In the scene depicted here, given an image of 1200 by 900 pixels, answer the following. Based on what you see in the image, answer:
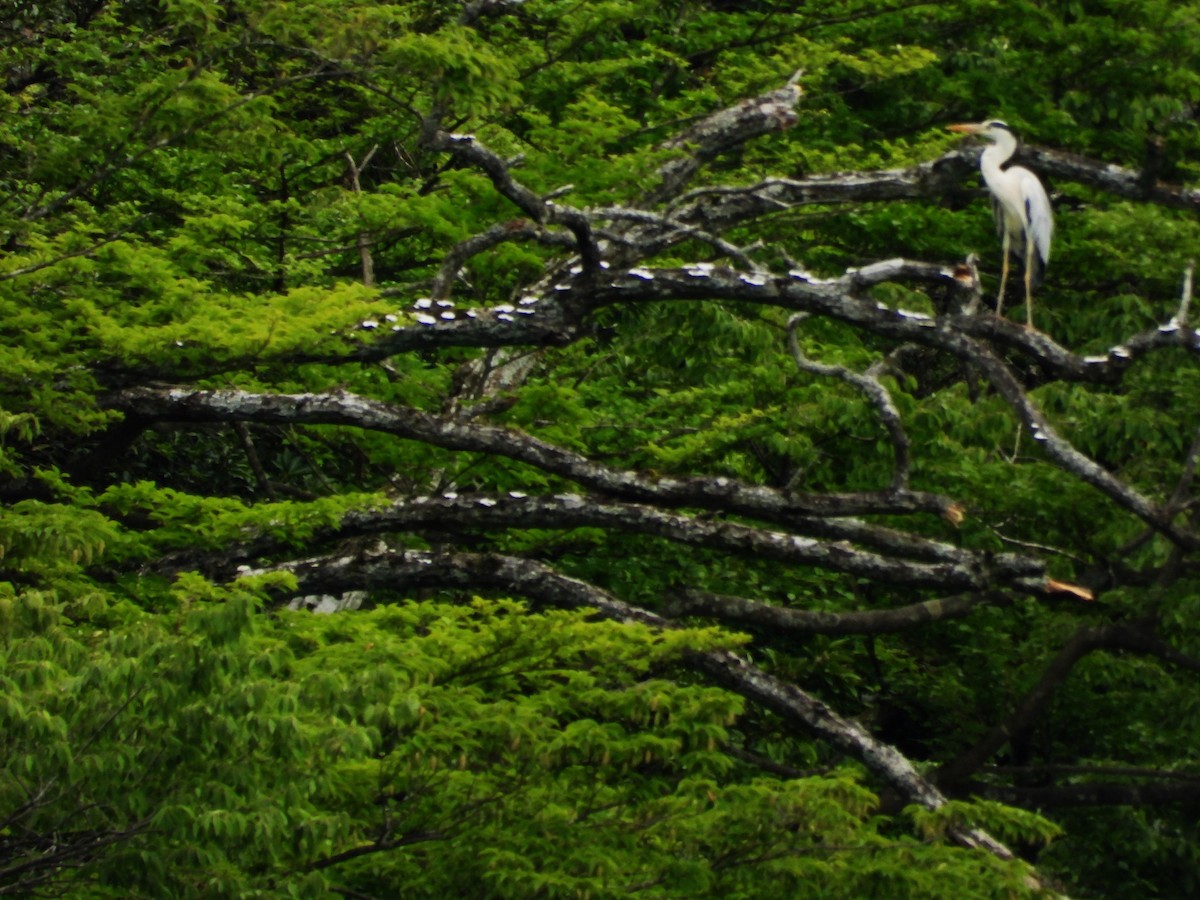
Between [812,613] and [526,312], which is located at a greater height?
[526,312]

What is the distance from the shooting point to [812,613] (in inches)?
282

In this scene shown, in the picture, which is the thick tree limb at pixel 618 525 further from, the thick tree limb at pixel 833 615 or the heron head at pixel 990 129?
the heron head at pixel 990 129

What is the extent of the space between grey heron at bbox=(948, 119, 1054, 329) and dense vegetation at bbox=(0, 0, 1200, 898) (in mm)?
452

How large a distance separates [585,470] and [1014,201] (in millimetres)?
2288

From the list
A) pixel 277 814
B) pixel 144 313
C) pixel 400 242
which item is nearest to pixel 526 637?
pixel 277 814

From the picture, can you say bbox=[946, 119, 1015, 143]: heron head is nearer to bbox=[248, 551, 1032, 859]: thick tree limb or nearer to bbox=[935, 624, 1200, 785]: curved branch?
bbox=[935, 624, 1200, 785]: curved branch

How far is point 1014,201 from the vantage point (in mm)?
7641

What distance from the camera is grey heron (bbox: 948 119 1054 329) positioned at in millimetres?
7551

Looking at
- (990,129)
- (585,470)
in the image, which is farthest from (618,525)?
(990,129)

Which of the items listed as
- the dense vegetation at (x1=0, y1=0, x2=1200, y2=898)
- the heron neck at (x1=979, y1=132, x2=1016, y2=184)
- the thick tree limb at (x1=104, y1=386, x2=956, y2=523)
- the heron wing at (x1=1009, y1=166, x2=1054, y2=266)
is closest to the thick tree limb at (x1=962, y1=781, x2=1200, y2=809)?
the dense vegetation at (x1=0, y1=0, x2=1200, y2=898)

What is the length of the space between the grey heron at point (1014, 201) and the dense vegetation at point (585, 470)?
0.45 m

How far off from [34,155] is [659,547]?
336 centimetres

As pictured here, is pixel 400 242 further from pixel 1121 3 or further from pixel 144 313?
pixel 1121 3

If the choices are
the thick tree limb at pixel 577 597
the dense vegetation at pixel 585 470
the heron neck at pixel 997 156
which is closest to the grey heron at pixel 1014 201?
the heron neck at pixel 997 156
